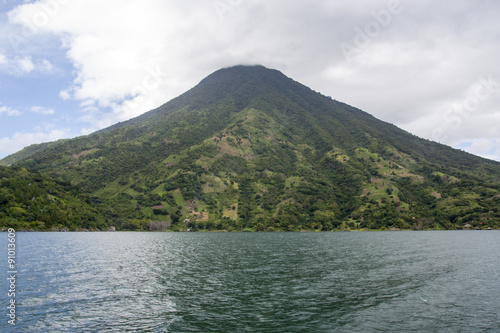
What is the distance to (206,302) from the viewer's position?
38094 millimetres

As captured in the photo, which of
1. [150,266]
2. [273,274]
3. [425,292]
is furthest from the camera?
[150,266]

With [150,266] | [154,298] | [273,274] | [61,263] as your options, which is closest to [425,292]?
[273,274]

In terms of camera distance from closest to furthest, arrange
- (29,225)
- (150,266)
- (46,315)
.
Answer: (46,315), (150,266), (29,225)

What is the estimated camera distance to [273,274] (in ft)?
184

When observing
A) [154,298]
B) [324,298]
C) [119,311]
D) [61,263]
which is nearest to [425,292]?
[324,298]

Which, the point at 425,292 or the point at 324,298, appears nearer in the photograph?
the point at 324,298

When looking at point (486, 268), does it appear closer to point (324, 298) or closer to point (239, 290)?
point (324, 298)

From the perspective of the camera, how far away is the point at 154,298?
133 feet

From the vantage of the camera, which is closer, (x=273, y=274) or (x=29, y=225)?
(x=273, y=274)

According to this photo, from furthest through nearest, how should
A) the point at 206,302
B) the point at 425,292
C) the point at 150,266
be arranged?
the point at 150,266
the point at 425,292
the point at 206,302

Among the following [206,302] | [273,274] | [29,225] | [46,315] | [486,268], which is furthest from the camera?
[29,225]

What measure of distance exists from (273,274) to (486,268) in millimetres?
46060

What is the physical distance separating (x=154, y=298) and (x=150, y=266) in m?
29.0

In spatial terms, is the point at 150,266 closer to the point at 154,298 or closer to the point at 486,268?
the point at 154,298
